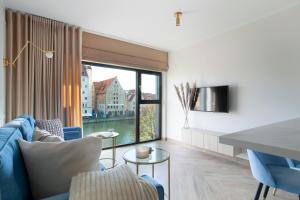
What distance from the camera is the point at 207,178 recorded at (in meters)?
2.53

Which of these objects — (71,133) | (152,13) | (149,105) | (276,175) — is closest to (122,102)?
(149,105)

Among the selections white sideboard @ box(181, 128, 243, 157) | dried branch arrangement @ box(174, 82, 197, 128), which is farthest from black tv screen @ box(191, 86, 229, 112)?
white sideboard @ box(181, 128, 243, 157)

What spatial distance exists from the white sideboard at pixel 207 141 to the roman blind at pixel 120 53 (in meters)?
1.84

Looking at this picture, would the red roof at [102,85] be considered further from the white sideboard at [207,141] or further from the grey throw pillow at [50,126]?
the white sideboard at [207,141]

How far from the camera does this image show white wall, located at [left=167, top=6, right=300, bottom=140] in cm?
268

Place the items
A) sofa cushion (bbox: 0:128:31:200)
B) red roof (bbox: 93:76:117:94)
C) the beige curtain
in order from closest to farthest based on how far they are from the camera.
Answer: sofa cushion (bbox: 0:128:31:200)
the beige curtain
red roof (bbox: 93:76:117:94)

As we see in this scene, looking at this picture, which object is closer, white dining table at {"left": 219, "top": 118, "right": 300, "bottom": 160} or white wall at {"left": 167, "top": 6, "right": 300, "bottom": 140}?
white dining table at {"left": 219, "top": 118, "right": 300, "bottom": 160}

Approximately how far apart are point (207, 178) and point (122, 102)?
2487mm

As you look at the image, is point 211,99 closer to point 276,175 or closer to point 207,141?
point 207,141

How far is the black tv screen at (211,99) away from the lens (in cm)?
340

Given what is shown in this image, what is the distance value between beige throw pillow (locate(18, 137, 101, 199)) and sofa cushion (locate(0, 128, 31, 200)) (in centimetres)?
4

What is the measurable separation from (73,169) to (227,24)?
10.9ft

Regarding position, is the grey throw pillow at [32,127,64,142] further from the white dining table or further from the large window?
the large window

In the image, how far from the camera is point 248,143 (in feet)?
2.10
